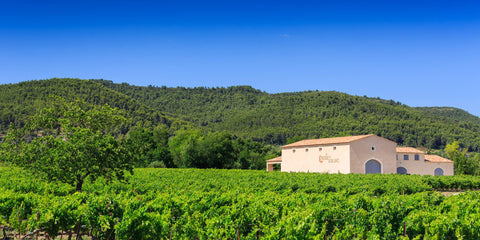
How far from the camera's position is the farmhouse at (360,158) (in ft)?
146

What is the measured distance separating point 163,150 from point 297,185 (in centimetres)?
4751

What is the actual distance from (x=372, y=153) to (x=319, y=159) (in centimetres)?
677

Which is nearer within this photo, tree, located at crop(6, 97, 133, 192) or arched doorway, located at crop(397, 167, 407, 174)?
tree, located at crop(6, 97, 133, 192)

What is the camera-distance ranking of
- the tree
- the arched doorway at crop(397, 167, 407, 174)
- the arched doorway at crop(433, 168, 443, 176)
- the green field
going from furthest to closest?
the arched doorway at crop(433, 168, 443, 176) → the arched doorway at crop(397, 167, 407, 174) → the tree → the green field

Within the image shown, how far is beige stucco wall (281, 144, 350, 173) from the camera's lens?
146 ft

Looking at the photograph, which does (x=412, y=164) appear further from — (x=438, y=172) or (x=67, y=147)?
(x=67, y=147)

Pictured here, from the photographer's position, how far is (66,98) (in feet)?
392

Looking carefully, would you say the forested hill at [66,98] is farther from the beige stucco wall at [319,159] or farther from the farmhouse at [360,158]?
the farmhouse at [360,158]

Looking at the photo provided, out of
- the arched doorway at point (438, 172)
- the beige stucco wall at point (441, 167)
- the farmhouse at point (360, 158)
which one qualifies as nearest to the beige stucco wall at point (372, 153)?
the farmhouse at point (360, 158)

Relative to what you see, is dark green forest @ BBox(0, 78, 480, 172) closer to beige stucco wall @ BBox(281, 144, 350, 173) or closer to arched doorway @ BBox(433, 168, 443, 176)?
beige stucco wall @ BBox(281, 144, 350, 173)

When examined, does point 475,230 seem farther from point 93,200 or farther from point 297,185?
point 297,185

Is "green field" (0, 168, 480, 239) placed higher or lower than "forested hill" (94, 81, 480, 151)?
lower

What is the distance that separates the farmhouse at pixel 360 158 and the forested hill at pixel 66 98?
60.3 meters

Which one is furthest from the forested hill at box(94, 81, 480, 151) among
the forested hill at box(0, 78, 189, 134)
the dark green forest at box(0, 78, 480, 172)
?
the forested hill at box(0, 78, 189, 134)
